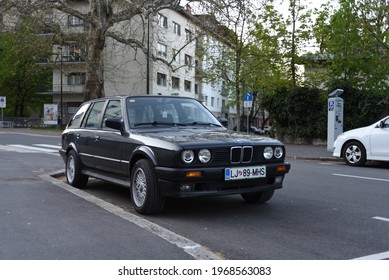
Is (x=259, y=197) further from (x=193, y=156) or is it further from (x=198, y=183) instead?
(x=193, y=156)

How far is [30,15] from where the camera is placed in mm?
Result: 25828

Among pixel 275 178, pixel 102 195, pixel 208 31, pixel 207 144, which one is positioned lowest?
pixel 102 195

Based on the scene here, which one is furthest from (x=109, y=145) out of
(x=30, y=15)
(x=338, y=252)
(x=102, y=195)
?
(x=30, y=15)

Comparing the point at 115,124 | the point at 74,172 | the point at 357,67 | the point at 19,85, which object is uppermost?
the point at 19,85

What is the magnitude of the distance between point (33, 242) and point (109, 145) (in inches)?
99.9

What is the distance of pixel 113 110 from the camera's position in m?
7.14

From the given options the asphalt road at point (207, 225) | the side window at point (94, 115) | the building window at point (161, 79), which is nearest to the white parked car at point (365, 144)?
the asphalt road at point (207, 225)

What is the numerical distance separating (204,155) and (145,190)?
38.4 inches

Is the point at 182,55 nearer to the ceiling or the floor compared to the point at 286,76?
nearer to the ceiling

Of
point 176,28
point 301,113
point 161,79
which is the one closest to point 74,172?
point 301,113

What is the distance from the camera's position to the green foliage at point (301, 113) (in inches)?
989

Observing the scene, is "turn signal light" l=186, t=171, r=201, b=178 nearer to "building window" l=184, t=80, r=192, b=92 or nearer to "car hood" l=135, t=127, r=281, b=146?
"car hood" l=135, t=127, r=281, b=146

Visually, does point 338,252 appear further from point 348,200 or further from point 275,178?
point 348,200

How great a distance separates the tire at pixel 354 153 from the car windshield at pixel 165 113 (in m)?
7.46
